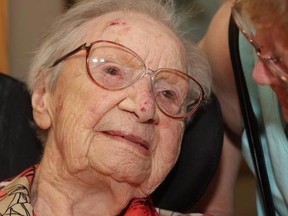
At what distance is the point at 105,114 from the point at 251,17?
0.45 metres

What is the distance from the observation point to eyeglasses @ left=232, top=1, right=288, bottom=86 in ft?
3.84

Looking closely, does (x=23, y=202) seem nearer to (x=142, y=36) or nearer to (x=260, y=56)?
(x=142, y=36)

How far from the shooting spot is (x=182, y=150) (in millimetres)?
1695

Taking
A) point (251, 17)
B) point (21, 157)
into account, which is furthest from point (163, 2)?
point (21, 157)

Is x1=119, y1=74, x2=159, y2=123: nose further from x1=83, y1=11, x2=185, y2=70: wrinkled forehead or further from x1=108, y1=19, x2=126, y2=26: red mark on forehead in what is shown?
x1=108, y1=19, x2=126, y2=26: red mark on forehead

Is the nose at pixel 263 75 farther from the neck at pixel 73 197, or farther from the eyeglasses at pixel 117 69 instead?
the neck at pixel 73 197

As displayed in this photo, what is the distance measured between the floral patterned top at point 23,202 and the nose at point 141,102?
281mm

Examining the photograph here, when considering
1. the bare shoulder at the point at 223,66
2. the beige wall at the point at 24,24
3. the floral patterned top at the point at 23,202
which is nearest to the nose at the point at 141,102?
the floral patterned top at the point at 23,202

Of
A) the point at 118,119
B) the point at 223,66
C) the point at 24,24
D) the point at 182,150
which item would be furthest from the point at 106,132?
the point at 24,24

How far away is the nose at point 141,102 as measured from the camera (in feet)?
4.43

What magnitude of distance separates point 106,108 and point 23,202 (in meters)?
0.35

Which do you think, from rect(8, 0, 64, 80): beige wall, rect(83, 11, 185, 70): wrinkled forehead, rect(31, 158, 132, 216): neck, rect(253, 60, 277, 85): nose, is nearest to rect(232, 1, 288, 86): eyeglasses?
rect(253, 60, 277, 85): nose

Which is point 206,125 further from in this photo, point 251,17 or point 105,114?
point 251,17

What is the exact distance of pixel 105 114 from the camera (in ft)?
4.44
